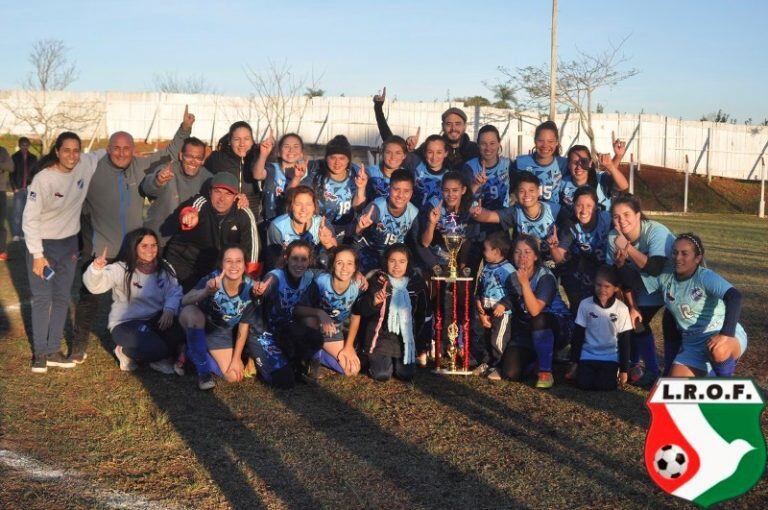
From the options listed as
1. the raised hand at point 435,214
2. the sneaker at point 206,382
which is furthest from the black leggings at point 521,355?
the sneaker at point 206,382

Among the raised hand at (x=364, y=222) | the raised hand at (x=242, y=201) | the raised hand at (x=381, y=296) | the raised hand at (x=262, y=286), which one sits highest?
the raised hand at (x=242, y=201)

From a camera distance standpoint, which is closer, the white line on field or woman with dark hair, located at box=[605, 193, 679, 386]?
the white line on field

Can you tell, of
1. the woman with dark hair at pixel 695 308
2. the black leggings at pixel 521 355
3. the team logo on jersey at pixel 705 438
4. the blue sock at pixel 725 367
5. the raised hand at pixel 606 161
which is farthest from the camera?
the raised hand at pixel 606 161

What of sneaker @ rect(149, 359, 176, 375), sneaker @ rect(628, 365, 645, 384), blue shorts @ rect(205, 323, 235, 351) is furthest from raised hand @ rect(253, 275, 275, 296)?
sneaker @ rect(628, 365, 645, 384)

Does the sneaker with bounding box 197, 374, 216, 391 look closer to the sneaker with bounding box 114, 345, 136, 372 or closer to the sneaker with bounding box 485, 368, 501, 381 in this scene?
the sneaker with bounding box 114, 345, 136, 372

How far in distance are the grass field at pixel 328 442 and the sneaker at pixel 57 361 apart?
0.10 m

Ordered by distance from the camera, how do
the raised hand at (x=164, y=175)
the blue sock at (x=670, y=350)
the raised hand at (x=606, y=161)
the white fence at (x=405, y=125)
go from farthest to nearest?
the white fence at (x=405, y=125)
the raised hand at (x=606, y=161)
the raised hand at (x=164, y=175)
the blue sock at (x=670, y=350)

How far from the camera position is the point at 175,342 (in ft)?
23.4

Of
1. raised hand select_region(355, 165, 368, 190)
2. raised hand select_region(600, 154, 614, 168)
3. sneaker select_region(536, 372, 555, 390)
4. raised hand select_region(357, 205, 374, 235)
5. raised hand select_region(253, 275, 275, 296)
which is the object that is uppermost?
raised hand select_region(600, 154, 614, 168)

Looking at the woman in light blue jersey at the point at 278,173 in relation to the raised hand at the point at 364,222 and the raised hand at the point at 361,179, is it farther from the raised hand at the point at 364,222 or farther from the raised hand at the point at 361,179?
the raised hand at the point at 364,222

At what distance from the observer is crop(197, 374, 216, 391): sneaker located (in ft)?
21.5

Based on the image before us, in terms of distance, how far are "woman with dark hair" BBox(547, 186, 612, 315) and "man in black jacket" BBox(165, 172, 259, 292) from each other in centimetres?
254

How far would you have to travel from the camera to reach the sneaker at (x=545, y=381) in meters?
6.77

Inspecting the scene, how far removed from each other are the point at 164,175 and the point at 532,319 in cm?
326
